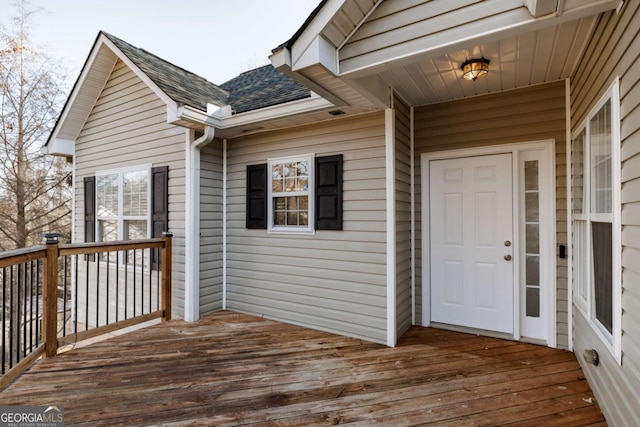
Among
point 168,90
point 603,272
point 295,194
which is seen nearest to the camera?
point 603,272

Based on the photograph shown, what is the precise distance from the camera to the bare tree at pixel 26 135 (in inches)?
308

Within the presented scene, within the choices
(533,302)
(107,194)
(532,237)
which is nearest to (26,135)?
(107,194)

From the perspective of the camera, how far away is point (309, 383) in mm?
2562

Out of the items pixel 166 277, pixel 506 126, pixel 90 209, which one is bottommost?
pixel 166 277

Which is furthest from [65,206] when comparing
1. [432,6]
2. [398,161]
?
[432,6]

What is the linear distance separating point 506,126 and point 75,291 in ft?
18.9

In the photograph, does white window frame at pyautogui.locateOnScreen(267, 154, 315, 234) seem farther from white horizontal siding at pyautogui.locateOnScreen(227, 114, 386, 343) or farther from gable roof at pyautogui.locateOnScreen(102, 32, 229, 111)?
gable roof at pyautogui.locateOnScreen(102, 32, 229, 111)

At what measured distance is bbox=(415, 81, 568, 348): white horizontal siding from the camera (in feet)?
10.4

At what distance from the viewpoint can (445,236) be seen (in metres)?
3.78

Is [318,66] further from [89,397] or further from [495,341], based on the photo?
[495,341]

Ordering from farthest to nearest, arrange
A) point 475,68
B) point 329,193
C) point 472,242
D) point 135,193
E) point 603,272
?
point 135,193 < point 329,193 < point 472,242 < point 475,68 < point 603,272

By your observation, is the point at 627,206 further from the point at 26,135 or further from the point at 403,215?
the point at 26,135

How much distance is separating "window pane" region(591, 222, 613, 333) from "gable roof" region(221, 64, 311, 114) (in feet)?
9.46

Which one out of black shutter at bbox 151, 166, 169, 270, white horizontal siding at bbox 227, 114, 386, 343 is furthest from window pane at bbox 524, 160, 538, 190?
black shutter at bbox 151, 166, 169, 270
